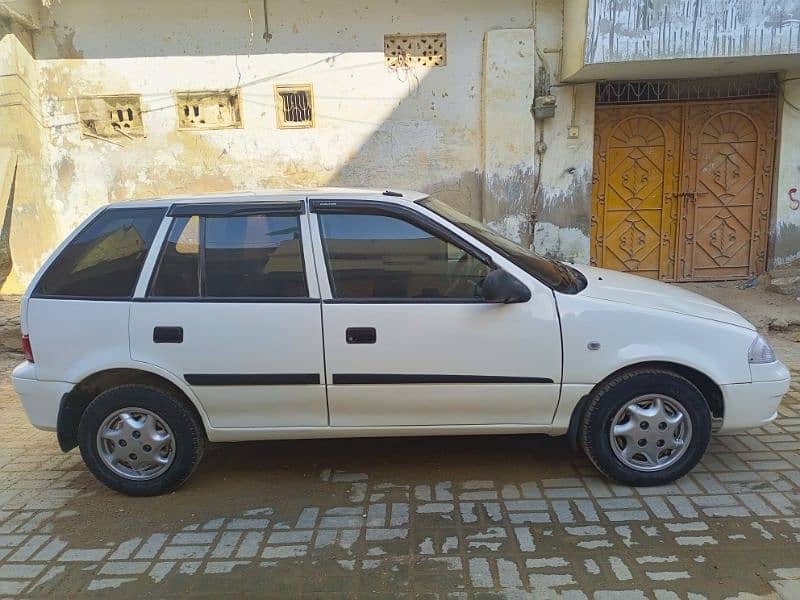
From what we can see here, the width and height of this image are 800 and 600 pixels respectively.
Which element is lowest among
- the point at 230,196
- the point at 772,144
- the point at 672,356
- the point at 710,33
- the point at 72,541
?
the point at 72,541

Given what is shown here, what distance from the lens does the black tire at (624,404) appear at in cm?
327

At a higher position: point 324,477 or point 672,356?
point 672,356

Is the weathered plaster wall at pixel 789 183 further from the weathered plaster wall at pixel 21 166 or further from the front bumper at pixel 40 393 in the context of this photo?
the weathered plaster wall at pixel 21 166

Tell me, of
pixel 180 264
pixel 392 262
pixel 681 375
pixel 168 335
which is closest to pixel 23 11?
pixel 180 264

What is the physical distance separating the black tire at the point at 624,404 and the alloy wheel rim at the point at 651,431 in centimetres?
2

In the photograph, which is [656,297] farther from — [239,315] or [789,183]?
[789,183]

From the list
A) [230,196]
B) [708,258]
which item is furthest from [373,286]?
[708,258]

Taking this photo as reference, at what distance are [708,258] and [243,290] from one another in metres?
7.23

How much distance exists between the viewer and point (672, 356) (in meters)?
3.22

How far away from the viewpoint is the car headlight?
329 cm

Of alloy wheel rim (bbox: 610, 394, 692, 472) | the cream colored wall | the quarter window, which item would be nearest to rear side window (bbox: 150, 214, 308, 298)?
the quarter window

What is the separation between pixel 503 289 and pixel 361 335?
793 mm

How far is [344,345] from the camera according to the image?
3.24m

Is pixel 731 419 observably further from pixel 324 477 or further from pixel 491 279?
pixel 324 477
